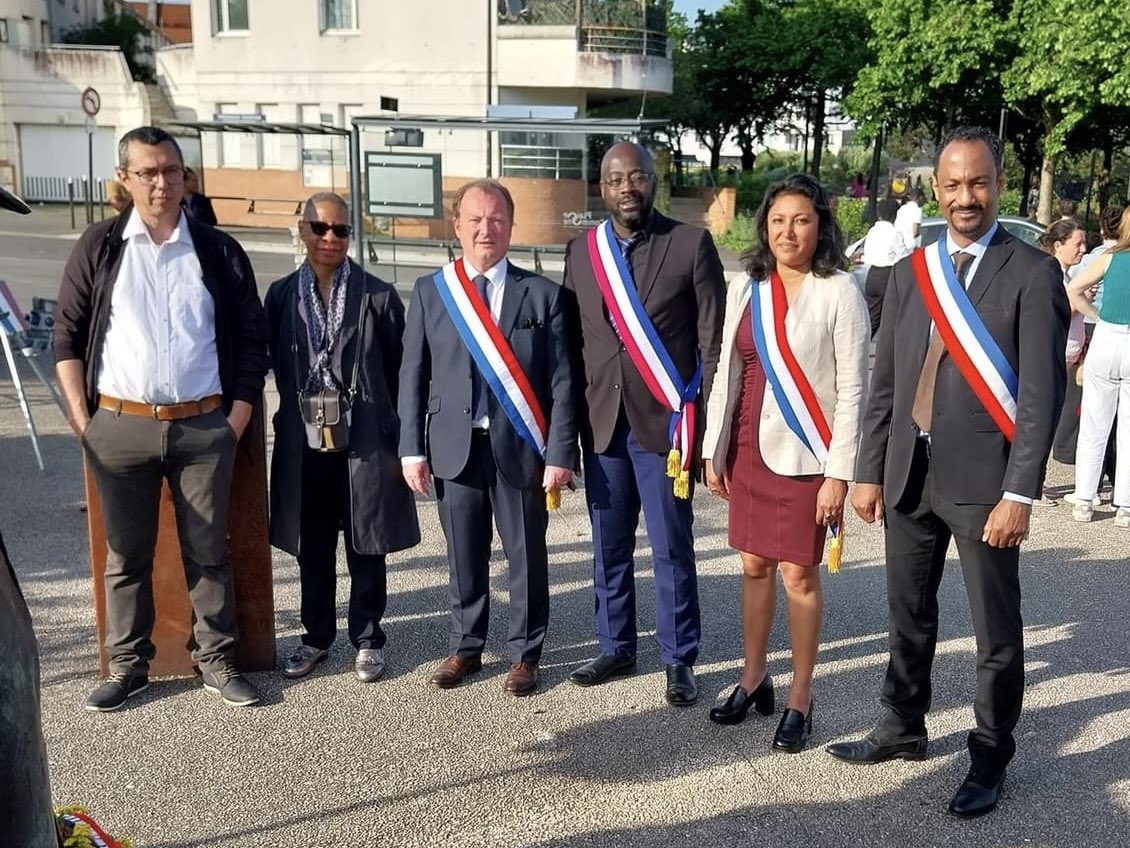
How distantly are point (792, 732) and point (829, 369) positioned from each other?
4.31 feet

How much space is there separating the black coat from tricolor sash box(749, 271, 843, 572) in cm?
156

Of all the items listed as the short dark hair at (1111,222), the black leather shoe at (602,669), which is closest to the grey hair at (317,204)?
the black leather shoe at (602,669)

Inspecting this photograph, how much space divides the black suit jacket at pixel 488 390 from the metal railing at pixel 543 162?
12.0 meters

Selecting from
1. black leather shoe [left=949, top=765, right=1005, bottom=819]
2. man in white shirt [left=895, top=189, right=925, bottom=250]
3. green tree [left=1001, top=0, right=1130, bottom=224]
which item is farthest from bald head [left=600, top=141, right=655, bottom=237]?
green tree [left=1001, top=0, right=1130, bottom=224]

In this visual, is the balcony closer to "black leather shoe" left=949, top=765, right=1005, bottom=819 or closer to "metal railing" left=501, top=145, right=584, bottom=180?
"metal railing" left=501, top=145, right=584, bottom=180

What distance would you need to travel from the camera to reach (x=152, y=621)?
176 inches

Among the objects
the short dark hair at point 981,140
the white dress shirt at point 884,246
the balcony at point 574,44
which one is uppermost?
the balcony at point 574,44

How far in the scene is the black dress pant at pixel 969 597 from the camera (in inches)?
141

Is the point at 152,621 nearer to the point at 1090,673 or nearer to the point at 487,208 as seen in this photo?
the point at 487,208

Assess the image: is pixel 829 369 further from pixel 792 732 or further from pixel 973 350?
pixel 792 732

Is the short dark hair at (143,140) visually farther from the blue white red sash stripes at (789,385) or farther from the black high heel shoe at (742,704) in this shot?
the black high heel shoe at (742,704)

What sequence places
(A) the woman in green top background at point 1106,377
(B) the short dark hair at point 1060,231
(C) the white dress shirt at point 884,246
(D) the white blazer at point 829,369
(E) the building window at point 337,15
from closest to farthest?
1. (D) the white blazer at point 829,369
2. (A) the woman in green top background at point 1106,377
3. (B) the short dark hair at point 1060,231
4. (C) the white dress shirt at point 884,246
5. (E) the building window at point 337,15

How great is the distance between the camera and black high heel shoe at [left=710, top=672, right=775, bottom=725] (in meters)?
4.29

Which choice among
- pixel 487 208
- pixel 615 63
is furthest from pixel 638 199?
pixel 615 63
